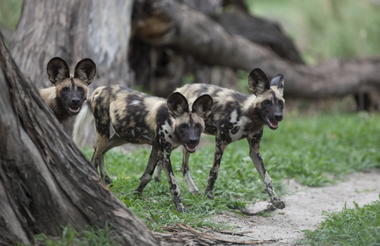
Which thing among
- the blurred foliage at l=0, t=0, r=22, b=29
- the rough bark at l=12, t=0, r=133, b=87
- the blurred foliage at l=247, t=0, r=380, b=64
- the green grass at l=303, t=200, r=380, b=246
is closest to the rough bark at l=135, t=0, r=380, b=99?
the rough bark at l=12, t=0, r=133, b=87

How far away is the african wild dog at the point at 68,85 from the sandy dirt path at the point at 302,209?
1417 millimetres

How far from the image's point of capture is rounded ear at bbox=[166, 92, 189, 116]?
4.62 m

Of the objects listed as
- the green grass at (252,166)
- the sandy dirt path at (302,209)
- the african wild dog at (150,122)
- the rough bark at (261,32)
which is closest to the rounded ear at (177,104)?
the african wild dog at (150,122)

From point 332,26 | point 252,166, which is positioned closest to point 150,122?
point 252,166

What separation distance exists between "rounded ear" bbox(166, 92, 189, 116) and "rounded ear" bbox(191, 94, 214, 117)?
7 cm

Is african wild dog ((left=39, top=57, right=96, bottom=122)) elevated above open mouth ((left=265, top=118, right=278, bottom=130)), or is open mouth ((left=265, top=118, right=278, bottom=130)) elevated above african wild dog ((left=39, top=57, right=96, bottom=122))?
african wild dog ((left=39, top=57, right=96, bottom=122))

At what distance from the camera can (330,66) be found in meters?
13.2

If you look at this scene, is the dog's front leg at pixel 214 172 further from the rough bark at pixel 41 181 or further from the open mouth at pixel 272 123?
the rough bark at pixel 41 181

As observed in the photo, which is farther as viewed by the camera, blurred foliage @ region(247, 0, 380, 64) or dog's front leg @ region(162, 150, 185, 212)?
blurred foliage @ region(247, 0, 380, 64)

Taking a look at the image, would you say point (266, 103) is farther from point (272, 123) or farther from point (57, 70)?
point (57, 70)

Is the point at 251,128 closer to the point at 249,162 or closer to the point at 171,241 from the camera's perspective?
the point at 249,162

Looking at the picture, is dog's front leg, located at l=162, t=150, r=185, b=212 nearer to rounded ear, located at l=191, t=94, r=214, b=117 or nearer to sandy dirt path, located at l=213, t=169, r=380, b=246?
sandy dirt path, located at l=213, t=169, r=380, b=246

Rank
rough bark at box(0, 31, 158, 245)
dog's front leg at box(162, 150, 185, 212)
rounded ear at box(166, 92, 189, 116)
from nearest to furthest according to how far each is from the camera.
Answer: rough bark at box(0, 31, 158, 245), rounded ear at box(166, 92, 189, 116), dog's front leg at box(162, 150, 185, 212)

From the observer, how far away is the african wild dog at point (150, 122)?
4.70 m
